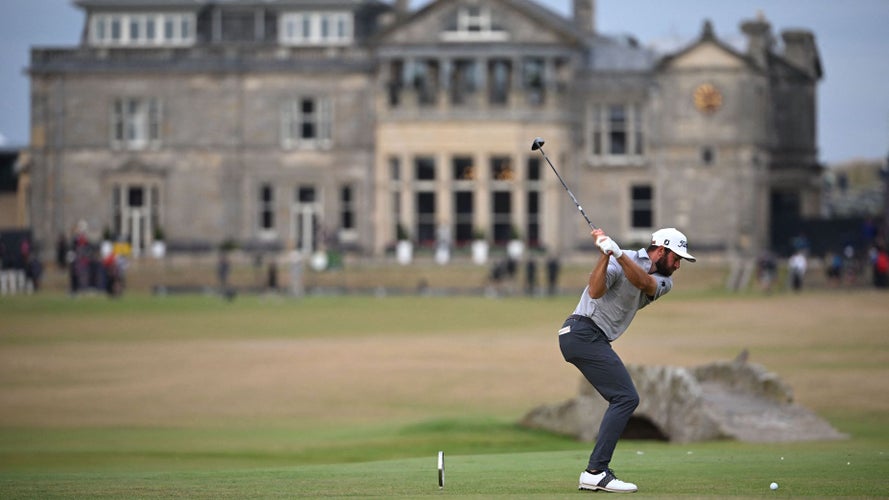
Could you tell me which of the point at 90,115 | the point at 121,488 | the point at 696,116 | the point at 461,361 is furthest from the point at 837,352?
the point at 90,115

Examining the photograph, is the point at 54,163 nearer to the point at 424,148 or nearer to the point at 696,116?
the point at 424,148


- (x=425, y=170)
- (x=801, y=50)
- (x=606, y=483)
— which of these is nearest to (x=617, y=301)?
(x=606, y=483)

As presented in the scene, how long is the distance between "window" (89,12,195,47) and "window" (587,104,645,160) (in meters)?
19.1

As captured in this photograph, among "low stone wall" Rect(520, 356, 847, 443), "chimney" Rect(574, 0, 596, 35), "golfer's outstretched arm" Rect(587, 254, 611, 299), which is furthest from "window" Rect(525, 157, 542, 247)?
"golfer's outstretched arm" Rect(587, 254, 611, 299)

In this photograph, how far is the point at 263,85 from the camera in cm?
8788

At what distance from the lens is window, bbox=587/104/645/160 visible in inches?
3413

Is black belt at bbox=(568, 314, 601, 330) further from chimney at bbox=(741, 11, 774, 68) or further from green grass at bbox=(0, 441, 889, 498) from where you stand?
chimney at bbox=(741, 11, 774, 68)

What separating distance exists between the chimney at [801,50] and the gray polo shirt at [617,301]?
7915 centimetres

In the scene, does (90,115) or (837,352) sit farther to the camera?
(90,115)

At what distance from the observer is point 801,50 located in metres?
94.2

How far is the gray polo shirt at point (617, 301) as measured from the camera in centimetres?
1605

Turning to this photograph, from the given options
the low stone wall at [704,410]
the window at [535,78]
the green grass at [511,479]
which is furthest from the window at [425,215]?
the green grass at [511,479]

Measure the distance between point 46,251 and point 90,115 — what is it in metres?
6.51

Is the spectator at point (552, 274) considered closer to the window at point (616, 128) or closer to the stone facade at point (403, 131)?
the stone facade at point (403, 131)
